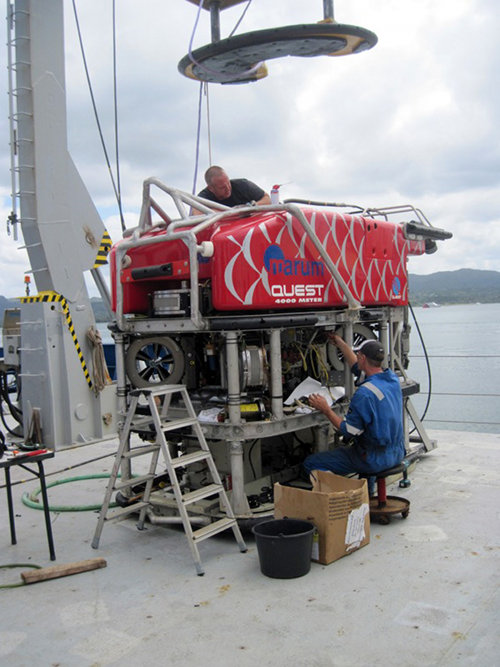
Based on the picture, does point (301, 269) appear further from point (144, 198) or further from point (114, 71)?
point (114, 71)

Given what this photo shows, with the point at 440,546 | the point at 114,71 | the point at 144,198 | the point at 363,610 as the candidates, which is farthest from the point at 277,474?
the point at 114,71

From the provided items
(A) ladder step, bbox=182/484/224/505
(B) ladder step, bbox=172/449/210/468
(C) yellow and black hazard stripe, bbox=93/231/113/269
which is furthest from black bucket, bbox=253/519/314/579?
(C) yellow and black hazard stripe, bbox=93/231/113/269

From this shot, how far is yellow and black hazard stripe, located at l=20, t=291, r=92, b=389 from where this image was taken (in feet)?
27.9

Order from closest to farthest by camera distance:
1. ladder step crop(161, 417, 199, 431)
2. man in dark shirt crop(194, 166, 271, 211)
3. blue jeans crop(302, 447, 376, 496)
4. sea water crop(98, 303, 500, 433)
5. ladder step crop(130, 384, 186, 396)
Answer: ladder step crop(161, 417, 199, 431) < ladder step crop(130, 384, 186, 396) < blue jeans crop(302, 447, 376, 496) < man in dark shirt crop(194, 166, 271, 211) < sea water crop(98, 303, 500, 433)

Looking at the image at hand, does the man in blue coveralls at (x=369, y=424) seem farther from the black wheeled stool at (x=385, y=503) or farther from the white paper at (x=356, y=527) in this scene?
the white paper at (x=356, y=527)

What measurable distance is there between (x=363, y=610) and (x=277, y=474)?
2.15 m

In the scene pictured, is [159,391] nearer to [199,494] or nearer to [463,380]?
[199,494]

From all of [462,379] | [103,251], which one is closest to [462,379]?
[462,379]

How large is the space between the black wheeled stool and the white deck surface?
0.30 feet

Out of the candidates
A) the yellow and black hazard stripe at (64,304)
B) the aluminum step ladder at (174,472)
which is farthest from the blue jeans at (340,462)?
the yellow and black hazard stripe at (64,304)

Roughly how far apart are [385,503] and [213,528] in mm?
1479

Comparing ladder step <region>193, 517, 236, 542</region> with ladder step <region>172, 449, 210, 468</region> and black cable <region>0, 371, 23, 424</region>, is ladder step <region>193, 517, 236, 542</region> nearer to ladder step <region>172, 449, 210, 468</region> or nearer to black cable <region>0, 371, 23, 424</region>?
ladder step <region>172, 449, 210, 468</region>

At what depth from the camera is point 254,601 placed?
3936 millimetres

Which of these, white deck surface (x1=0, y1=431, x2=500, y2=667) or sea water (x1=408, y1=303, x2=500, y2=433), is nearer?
white deck surface (x1=0, y1=431, x2=500, y2=667)
